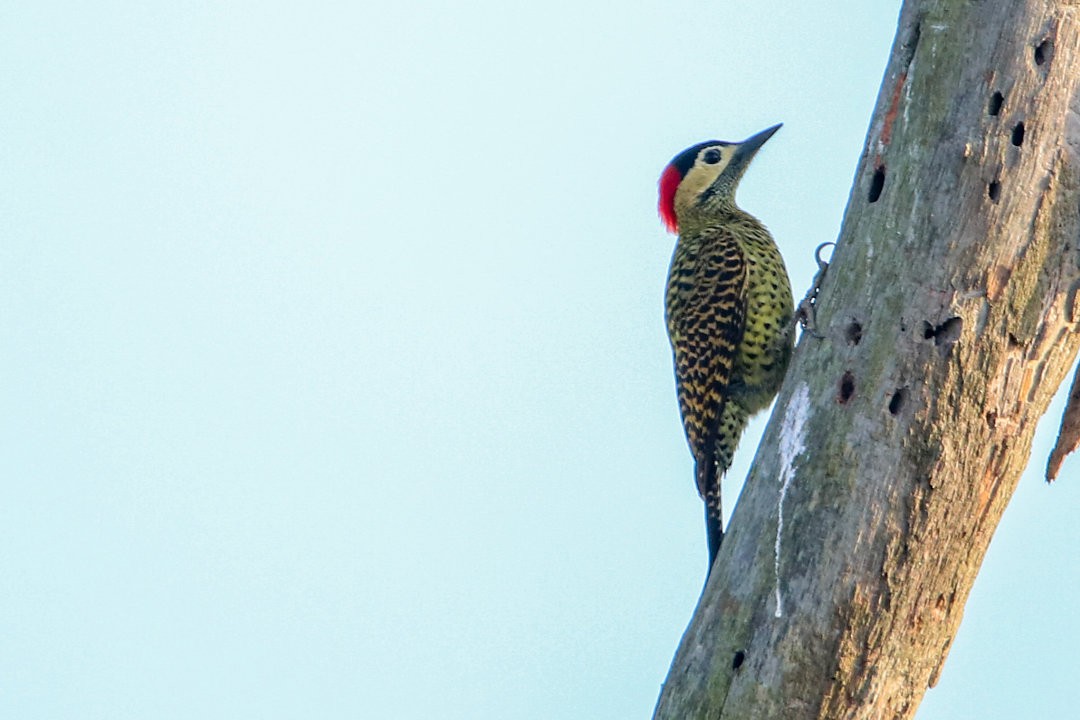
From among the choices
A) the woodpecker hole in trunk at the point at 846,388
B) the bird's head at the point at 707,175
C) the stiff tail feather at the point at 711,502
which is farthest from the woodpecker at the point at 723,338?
the woodpecker hole in trunk at the point at 846,388

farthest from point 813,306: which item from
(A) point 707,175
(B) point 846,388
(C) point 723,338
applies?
(A) point 707,175

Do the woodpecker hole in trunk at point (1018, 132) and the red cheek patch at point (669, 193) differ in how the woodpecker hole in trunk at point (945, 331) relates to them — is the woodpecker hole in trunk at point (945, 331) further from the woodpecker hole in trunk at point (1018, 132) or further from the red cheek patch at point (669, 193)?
the red cheek patch at point (669, 193)

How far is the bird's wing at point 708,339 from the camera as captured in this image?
20.8ft

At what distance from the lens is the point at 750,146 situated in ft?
24.3

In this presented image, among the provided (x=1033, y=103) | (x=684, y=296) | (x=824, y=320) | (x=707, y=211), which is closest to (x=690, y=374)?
(x=684, y=296)

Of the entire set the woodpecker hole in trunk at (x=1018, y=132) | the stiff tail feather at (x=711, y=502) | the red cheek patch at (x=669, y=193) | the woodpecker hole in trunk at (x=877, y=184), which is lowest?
the stiff tail feather at (x=711, y=502)

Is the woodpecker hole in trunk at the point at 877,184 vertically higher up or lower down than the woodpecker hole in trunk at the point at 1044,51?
lower down

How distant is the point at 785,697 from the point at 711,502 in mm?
2268

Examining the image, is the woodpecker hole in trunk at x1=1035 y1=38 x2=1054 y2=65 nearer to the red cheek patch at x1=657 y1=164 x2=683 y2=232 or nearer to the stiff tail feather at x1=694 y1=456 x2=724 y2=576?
the stiff tail feather at x1=694 y1=456 x2=724 y2=576

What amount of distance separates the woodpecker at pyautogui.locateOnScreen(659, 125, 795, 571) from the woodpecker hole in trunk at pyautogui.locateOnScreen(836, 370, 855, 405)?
1798mm

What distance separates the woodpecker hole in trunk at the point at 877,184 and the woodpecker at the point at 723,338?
1688mm

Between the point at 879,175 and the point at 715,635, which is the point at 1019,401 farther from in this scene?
the point at 715,635

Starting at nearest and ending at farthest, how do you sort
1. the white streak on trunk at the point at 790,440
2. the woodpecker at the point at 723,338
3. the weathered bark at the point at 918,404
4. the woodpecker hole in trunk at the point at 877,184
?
the weathered bark at the point at 918,404, the white streak on trunk at the point at 790,440, the woodpecker hole in trunk at the point at 877,184, the woodpecker at the point at 723,338

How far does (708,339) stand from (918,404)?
2.39 metres
